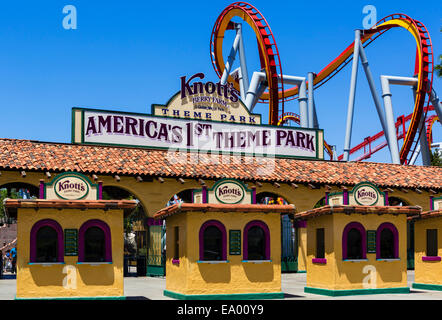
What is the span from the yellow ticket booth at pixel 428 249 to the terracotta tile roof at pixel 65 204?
11.3 meters

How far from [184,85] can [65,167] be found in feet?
32.8

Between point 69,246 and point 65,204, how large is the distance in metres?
1.30

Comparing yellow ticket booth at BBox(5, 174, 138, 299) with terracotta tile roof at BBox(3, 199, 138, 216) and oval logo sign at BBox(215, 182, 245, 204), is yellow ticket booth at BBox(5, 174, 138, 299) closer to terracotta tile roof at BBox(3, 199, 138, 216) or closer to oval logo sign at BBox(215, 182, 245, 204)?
terracotta tile roof at BBox(3, 199, 138, 216)

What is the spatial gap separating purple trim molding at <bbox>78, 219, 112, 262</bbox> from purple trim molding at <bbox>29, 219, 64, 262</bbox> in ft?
1.73

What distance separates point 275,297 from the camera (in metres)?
20.2

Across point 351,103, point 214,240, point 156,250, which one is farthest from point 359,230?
point 351,103

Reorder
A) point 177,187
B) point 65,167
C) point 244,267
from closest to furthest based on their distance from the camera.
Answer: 1. point 244,267
2. point 65,167
3. point 177,187

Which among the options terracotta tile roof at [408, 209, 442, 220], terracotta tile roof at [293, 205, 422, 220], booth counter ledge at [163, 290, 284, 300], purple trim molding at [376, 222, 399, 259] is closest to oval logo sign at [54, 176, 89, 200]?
booth counter ledge at [163, 290, 284, 300]

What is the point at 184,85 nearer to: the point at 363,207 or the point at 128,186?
the point at 128,186

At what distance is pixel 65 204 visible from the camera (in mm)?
18375

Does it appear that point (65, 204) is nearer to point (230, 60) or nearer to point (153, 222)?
point (153, 222)

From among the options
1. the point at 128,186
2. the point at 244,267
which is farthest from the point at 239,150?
the point at 244,267

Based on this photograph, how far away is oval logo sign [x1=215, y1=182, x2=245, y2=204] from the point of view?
20266 millimetres
